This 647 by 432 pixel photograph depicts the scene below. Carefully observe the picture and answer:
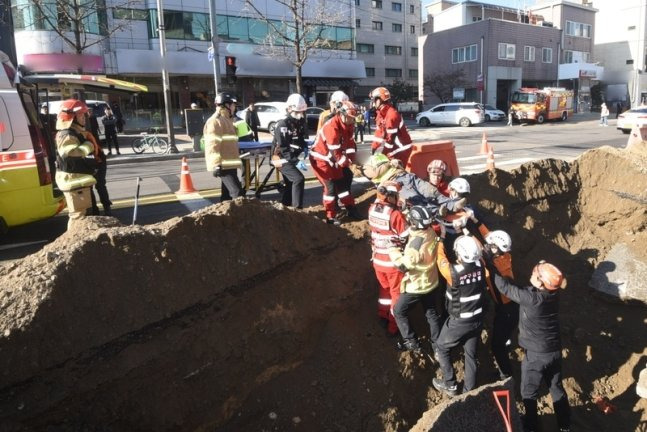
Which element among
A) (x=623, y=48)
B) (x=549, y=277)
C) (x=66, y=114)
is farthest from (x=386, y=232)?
(x=623, y=48)

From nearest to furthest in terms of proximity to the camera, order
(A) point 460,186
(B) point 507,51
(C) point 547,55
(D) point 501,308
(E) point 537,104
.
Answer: (D) point 501,308, (A) point 460,186, (E) point 537,104, (B) point 507,51, (C) point 547,55

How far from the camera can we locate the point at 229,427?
3881 millimetres

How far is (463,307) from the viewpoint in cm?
420

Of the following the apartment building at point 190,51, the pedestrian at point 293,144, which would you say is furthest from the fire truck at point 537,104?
the pedestrian at point 293,144

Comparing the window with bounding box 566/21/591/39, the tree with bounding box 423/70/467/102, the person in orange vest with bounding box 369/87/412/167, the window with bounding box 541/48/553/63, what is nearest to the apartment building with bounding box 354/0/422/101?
the tree with bounding box 423/70/467/102

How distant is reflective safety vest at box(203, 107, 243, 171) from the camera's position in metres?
6.32

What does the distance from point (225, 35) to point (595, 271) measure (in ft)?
98.7

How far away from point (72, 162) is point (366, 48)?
161 ft

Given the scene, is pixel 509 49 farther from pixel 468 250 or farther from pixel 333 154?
pixel 468 250

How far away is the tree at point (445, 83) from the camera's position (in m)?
43.8

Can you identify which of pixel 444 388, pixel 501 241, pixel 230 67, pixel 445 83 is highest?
pixel 445 83

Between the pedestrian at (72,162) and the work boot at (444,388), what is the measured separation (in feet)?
14.4

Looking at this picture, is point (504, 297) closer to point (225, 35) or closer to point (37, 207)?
point (37, 207)

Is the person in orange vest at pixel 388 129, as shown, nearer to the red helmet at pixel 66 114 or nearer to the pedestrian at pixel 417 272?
the pedestrian at pixel 417 272
